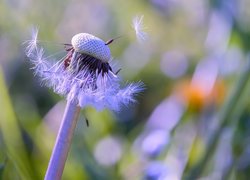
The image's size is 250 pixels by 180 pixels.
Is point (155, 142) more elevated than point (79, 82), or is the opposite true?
point (155, 142)

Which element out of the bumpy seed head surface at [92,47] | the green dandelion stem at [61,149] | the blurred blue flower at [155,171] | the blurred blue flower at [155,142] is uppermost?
the blurred blue flower at [155,142]

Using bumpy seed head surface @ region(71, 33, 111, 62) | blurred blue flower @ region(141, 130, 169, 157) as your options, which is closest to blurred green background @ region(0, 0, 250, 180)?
blurred blue flower @ region(141, 130, 169, 157)

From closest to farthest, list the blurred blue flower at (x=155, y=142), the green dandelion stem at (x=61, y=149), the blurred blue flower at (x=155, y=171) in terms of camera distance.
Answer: the green dandelion stem at (x=61, y=149), the blurred blue flower at (x=155, y=171), the blurred blue flower at (x=155, y=142)

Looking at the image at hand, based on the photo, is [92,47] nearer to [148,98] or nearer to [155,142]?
[155,142]

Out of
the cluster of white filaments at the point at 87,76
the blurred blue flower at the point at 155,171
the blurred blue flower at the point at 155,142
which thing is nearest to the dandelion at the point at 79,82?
the cluster of white filaments at the point at 87,76

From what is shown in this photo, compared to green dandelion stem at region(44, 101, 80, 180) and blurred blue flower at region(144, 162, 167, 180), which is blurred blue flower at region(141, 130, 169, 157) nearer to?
blurred blue flower at region(144, 162, 167, 180)

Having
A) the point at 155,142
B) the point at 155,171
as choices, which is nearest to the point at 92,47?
the point at 155,171

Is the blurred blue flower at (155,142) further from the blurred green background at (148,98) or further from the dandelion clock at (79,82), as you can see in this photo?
the dandelion clock at (79,82)

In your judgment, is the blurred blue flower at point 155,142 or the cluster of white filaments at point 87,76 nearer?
the cluster of white filaments at point 87,76
